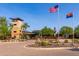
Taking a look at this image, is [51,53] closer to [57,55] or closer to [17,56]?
[57,55]

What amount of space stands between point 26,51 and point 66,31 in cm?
180

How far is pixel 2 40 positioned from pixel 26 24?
127 centimetres

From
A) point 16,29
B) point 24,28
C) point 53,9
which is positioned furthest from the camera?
point 16,29

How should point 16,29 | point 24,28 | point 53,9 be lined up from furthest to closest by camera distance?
point 16,29, point 24,28, point 53,9

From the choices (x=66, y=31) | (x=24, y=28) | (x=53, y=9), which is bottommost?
(x=66, y=31)

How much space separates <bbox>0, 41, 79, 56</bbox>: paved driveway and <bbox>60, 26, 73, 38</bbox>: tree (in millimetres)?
671

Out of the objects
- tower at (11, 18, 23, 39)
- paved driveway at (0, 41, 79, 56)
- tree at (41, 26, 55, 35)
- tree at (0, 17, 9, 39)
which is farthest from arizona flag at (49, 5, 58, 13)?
tree at (0, 17, 9, 39)

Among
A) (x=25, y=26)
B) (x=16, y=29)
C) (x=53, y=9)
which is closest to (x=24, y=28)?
(x=25, y=26)

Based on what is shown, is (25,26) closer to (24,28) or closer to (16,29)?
(24,28)

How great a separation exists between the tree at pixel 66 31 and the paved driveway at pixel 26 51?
2.20 ft

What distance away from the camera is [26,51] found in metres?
16.6

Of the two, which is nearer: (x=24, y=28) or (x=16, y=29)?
(x=24, y=28)

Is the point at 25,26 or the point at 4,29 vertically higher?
the point at 25,26

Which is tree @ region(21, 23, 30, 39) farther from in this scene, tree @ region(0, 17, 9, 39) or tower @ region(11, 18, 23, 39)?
tree @ region(0, 17, 9, 39)
